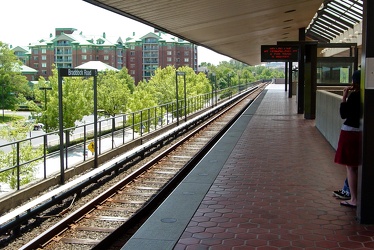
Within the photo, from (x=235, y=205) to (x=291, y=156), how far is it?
13.7ft

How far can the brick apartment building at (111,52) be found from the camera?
4247 inches

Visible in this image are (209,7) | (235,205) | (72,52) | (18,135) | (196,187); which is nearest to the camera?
(235,205)

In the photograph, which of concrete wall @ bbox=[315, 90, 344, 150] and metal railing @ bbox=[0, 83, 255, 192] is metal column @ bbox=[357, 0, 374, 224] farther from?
metal railing @ bbox=[0, 83, 255, 192]

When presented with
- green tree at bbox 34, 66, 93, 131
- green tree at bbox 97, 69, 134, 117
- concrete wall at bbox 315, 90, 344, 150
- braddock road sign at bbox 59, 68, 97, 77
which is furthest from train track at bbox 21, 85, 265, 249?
green tree at bbox 97, 69, 134, 117

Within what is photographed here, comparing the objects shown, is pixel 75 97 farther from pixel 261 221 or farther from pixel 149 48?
pixel 149 48

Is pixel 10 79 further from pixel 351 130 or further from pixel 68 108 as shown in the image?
pixel 351 130

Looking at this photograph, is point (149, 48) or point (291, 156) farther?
point (149, 48)

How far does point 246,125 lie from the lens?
1661 centimetres

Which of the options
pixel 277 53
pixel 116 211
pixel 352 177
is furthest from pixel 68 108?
pixel 352 177

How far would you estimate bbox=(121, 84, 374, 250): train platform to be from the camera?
455 cm

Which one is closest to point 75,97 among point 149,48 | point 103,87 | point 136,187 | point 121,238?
point 103,87

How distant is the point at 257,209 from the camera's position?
5684 millimetres

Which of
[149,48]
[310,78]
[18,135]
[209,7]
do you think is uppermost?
[149,48]

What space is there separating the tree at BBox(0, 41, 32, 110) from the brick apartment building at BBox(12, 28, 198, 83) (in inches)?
1179
